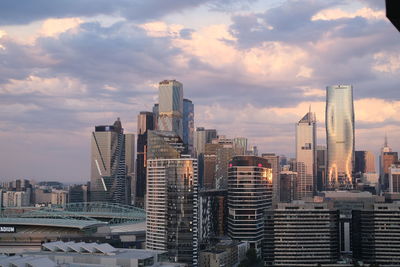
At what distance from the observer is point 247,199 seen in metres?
125

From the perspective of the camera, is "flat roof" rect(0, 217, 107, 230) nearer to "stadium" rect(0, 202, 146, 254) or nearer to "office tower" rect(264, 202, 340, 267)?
"stadium" rect(0, 202, 146, 254)

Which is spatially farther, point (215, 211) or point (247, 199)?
point (215, 211)

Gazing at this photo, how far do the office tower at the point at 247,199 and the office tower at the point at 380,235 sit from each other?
25809 millimetres

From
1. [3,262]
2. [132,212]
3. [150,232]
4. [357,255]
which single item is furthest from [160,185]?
[132,212]

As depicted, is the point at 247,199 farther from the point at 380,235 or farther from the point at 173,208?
the point at 173,208

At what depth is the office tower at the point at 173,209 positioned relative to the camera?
292 ft

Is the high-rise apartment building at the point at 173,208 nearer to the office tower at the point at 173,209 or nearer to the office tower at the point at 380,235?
the office tower at the point at 173,209

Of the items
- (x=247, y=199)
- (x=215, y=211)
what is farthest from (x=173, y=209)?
(x=215, y=211)

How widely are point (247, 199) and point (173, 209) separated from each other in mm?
37385

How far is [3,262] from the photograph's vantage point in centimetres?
4622

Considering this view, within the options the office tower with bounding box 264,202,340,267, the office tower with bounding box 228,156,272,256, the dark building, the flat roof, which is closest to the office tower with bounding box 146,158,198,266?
the office tower with bounding box 264,202,340,267

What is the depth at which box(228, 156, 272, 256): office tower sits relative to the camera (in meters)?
123

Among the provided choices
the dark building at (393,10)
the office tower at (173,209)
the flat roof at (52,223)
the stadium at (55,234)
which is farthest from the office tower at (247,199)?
the dark building at (393,10)

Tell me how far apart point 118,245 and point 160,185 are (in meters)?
11.8
